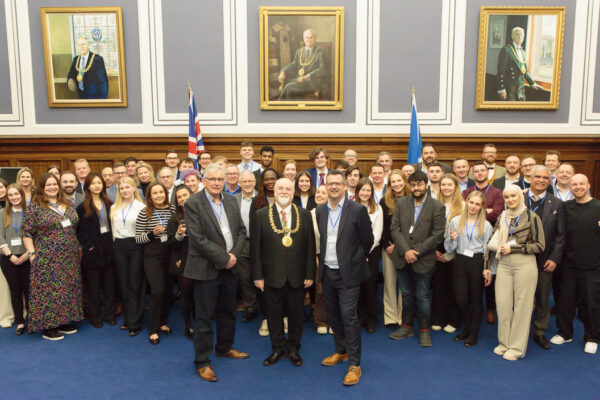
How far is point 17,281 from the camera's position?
4344 millimetres

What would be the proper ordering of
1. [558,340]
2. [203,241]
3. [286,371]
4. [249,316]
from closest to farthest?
1. [203,241]
2. [286,371]
3. [558,340]
4. [249,316]

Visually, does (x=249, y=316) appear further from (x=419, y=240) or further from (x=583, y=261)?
(x=583, y=261)

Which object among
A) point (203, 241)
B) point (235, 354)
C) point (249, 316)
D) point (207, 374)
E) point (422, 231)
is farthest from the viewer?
point (249, 316)

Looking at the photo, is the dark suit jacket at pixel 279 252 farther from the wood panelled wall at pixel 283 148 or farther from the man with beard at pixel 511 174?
the wood panelled wall at pixel 283 148

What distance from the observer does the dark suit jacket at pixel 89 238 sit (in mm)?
4344

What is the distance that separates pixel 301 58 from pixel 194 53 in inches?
68.3

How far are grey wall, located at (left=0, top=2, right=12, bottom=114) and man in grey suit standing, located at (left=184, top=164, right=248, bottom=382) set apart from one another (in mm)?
5593

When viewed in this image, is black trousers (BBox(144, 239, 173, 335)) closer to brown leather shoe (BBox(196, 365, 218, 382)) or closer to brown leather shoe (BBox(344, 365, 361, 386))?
brown leather shoe (BBox(196, 365, 218, 382))

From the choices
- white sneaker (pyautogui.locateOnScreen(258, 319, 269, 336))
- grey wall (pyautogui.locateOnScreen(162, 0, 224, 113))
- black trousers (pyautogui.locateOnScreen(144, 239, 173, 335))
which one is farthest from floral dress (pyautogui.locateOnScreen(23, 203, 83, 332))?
grey wall (pyautogui.locateOnScreen(162, 0, 224, 113))

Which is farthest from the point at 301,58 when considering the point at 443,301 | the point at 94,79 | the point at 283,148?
the point at 443,301

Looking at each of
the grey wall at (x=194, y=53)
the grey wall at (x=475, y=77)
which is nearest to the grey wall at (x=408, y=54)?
the grey wall at (x=475, y=77)

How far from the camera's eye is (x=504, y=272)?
12.4ft

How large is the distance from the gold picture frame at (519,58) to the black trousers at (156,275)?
18.0 ft

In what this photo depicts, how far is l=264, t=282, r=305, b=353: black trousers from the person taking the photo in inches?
142
